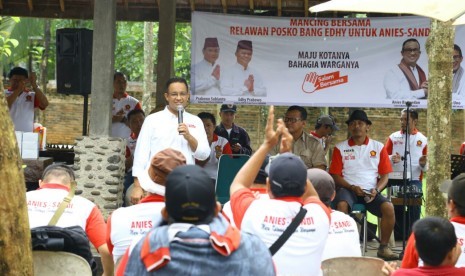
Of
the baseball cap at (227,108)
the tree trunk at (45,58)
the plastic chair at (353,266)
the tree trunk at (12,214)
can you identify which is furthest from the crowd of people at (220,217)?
the tree trunk at (45,58)

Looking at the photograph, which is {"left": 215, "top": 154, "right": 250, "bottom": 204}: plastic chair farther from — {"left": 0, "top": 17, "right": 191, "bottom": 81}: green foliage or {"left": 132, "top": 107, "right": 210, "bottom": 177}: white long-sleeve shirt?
{"left": 0, "top": 17, "right": 191, "bottom": 81}: green foliage

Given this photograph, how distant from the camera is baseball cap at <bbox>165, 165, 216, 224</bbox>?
10.8 ft

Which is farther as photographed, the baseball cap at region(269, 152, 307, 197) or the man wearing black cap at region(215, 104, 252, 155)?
the man wearing black cap at region(215, 104, 252, 155)

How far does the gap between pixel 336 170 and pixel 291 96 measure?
1.49 metres

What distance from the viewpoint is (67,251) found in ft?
17.0

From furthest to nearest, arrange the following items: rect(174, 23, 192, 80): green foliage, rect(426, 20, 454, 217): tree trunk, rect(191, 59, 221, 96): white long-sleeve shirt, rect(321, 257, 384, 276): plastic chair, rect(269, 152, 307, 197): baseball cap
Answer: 1. rect(174, 23, 192, 80): green foliage
2. rect(191, 59, 221, 96): white long-sleeve shirt
3. rect(426, 20, 454, 217): tree trunk
4. rect(321, 257, 384, 276): plastic chair
5. rect(269, 152, 307, 197): baseball cap

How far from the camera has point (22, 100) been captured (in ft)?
38.9

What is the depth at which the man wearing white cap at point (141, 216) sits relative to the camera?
475 centimetres

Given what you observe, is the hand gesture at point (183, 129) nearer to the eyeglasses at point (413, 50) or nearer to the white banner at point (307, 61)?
the white banner at point (307, 61)

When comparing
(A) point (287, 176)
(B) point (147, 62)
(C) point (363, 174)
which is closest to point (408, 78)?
(C) point (363, 174)

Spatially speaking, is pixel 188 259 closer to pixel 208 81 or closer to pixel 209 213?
pixel 209 213

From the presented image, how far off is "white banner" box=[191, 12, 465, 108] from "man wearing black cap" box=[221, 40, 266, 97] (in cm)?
1

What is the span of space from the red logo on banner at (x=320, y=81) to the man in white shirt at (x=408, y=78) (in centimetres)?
59

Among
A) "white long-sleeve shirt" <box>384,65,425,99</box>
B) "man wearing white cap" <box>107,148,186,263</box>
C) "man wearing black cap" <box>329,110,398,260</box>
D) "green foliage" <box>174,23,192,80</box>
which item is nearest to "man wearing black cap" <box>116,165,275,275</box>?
"man wearing white cap" <box>107,148,186,263</box>
